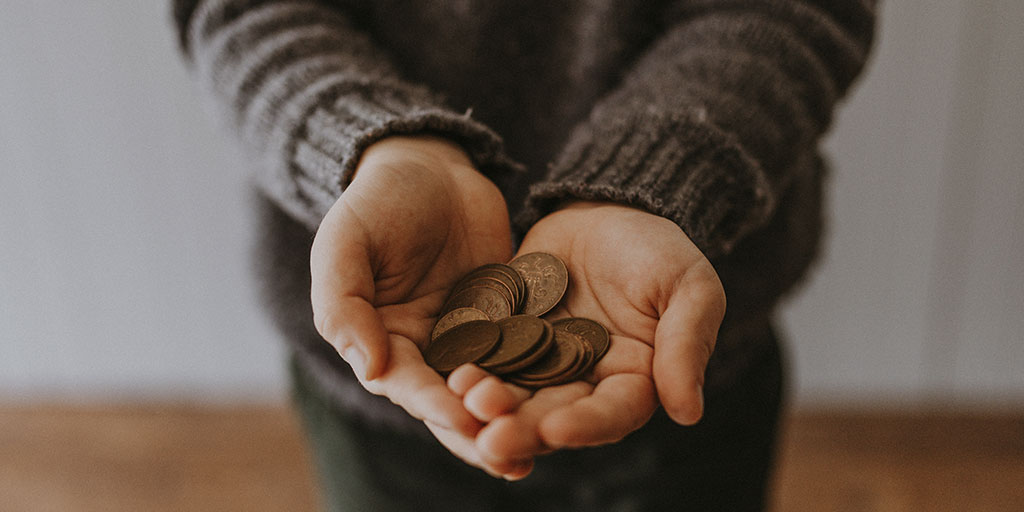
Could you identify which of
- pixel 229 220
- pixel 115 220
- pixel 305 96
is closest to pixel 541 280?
pixel 305 96

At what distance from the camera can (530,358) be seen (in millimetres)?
424

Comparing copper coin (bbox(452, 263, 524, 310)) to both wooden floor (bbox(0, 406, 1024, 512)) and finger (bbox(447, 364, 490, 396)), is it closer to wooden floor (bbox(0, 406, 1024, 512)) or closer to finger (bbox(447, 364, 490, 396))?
finger (bbox(447, 364, 490, 396))

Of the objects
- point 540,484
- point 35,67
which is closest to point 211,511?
point 35,67

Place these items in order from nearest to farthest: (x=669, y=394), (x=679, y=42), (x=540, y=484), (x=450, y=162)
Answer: (x=669, y=394) < (x=450, y=162) < (x=679, y=42) < (x=540, y=484)

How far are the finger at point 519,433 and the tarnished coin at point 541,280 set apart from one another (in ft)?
0.26

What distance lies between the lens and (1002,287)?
4.56 ft

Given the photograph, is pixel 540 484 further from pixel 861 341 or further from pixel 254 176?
pixel 861 341

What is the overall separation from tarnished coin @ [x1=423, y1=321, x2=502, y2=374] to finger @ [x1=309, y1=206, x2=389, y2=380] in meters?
0.04

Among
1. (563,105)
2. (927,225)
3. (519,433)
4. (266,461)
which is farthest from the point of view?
(266,461)

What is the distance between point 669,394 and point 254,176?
488 mm

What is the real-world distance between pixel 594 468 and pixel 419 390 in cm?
39

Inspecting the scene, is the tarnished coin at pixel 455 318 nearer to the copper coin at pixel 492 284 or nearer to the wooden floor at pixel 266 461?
the copper coin at pixel 492 284

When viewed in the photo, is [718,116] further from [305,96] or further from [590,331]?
[305,96]

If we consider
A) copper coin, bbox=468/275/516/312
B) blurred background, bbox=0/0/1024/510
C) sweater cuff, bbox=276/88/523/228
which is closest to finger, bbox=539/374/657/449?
copper coin, bbox=468/275/516/312
